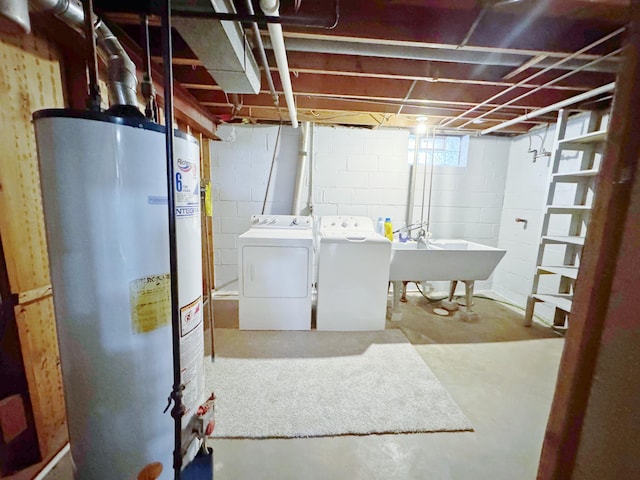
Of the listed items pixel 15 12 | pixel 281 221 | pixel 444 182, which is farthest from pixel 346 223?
pixel 15 12

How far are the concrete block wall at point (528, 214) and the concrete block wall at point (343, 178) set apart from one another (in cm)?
23

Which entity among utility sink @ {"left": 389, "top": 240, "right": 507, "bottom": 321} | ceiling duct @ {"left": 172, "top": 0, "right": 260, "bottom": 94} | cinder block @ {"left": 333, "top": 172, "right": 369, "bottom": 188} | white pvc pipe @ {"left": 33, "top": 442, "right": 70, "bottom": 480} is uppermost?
ceiling duct @ {"left": 172, "top": 0, "right": 260, "bottom": 94}

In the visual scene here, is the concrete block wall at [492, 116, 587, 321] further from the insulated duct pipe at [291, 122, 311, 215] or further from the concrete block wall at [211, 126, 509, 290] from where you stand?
the insulated duct pipe at [291, 122, 311, 215]

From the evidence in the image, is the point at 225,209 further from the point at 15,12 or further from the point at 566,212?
the point at 566,212

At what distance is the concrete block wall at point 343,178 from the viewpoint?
3.21 m

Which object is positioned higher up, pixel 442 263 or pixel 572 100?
pixel 572 100

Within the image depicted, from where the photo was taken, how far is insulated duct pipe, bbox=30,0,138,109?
923mm

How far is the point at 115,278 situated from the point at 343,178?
2760 millimetres

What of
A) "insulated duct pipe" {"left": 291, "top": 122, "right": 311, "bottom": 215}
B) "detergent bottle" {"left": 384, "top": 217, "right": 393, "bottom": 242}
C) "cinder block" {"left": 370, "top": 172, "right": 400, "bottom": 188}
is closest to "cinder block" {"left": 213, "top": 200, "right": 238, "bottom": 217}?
"insulated duct pipe" {"left": 291, "top": 122, "right": 311, "bottom": 215}

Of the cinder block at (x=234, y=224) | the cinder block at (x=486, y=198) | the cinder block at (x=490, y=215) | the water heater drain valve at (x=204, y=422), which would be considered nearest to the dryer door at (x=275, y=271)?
the cinder block at (x=234, y=224)

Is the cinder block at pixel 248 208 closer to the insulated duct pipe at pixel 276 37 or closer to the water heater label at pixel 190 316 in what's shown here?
the insulated duct pipe at pixel 276 37

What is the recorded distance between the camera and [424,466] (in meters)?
Answer: 1.31

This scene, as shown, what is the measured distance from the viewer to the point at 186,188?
948mm

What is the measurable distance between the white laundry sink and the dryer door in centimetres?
87
